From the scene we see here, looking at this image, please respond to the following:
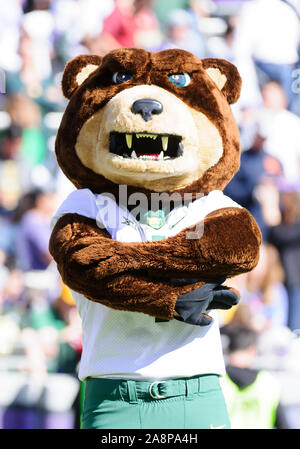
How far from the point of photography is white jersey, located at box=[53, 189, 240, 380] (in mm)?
1629

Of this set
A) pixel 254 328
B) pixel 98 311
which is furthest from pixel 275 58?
pixel 98 311

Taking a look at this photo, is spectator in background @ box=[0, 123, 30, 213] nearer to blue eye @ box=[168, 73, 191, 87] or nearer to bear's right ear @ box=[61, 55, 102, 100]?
bear's right ear @ box=[61, 55, 102, 100]

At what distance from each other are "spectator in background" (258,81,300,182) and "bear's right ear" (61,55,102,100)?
229 centimetres

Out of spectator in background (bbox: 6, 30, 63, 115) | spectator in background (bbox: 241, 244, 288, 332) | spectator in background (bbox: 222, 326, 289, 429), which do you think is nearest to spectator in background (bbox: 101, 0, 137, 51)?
spectator in background (bbox: 6, 30, 63, 115)

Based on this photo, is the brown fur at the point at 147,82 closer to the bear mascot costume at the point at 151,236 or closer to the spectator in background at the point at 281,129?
the bear mascot costume at the point at 151,236

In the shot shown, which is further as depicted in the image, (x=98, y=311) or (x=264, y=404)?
(x=264, y=404)

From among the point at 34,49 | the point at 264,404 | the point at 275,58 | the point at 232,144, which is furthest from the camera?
the point at 34,49

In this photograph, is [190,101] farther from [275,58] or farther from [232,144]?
[275,58]

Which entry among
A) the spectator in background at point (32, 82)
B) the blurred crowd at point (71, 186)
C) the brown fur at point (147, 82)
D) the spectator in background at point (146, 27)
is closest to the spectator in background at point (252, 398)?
the blurred crowd at point (71, 186)

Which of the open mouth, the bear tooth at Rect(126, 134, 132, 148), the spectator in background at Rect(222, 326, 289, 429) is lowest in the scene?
the spectator in background at Rect(222, 326, 289, 429)

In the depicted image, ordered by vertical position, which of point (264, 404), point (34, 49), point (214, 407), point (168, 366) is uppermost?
point (34, 49)

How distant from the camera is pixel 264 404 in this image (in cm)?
321

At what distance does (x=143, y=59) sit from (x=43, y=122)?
272 cm

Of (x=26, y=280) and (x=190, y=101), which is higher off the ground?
(x=190, y=101)
